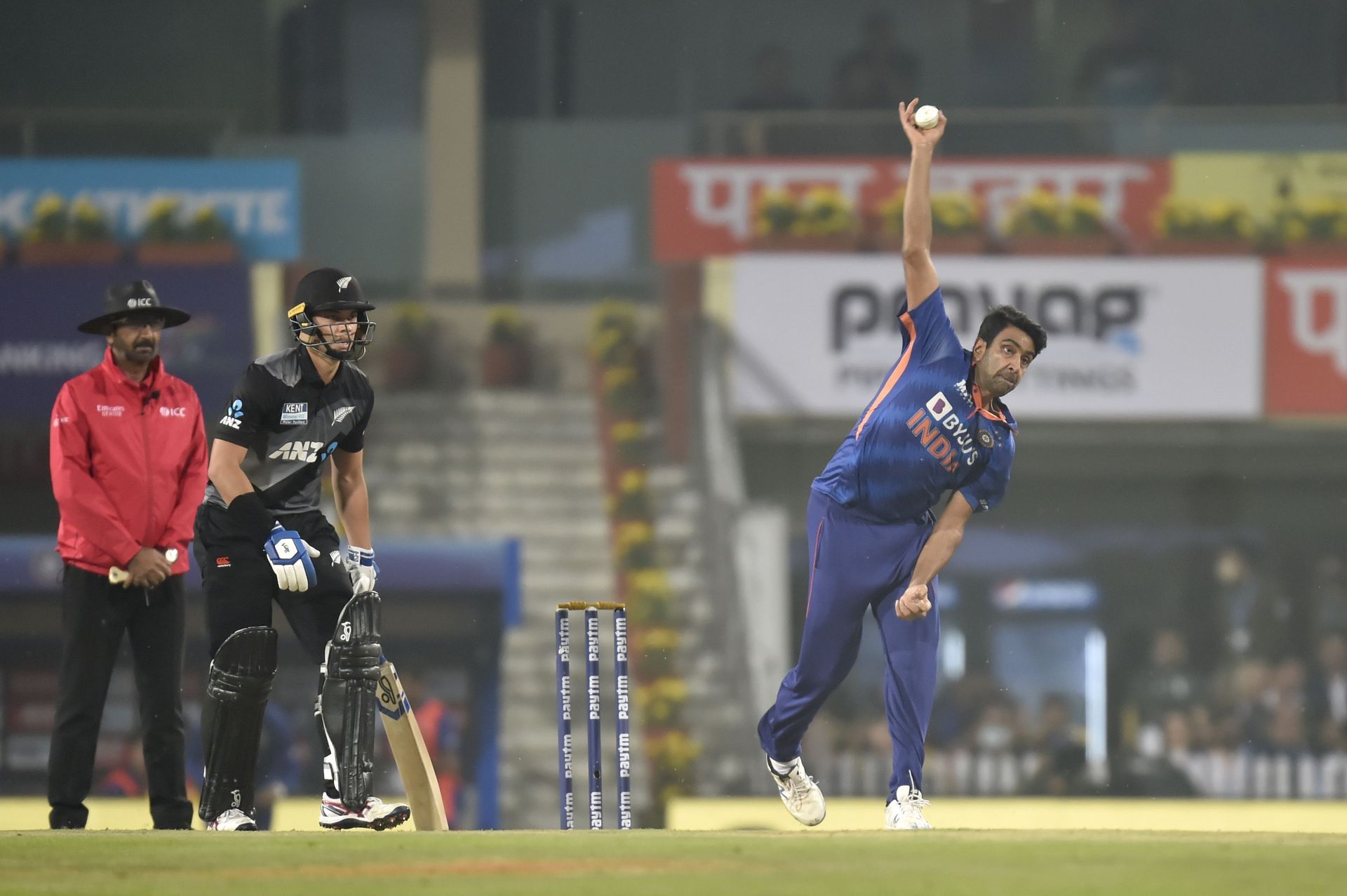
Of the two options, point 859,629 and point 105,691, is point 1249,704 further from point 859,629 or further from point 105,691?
point 105,691

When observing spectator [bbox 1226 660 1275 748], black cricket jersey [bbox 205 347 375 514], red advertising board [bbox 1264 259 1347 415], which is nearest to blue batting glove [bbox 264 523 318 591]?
black cricket jersey [bbox 205 347 375 514]

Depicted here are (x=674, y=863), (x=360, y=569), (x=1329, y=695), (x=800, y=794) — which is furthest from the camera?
(x=1329, y=695)

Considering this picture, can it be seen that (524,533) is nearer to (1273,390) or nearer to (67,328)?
(67,328)

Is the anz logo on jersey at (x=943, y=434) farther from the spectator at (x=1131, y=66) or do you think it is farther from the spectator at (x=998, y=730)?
the spectator at (x=1131, y=66)

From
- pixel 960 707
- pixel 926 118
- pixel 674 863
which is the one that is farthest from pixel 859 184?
pixel 674 863

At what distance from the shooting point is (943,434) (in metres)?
6.36

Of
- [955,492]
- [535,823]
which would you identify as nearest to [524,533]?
[535,823]

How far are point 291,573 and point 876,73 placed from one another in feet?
36.5

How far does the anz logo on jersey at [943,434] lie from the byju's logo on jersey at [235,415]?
2028mm

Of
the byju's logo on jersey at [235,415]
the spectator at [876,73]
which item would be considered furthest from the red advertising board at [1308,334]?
the byju's logo on jersey at [235,415]

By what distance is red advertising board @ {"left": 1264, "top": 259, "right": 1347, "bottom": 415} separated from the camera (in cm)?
1462

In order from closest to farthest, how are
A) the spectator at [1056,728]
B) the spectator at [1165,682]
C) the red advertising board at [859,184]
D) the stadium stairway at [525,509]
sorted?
the stadium stairway at [525,509]
the spectator at [1056,728]
the spectator at [1165,682]
the red advertising board at [859,184]

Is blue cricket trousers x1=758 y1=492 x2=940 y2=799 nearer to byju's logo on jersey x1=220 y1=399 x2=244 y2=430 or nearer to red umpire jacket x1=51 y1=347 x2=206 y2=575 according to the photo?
byju's logo on jersey x1=220 y1=399 x2=244 y2=430

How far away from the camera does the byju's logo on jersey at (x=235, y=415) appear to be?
19.3 ft
